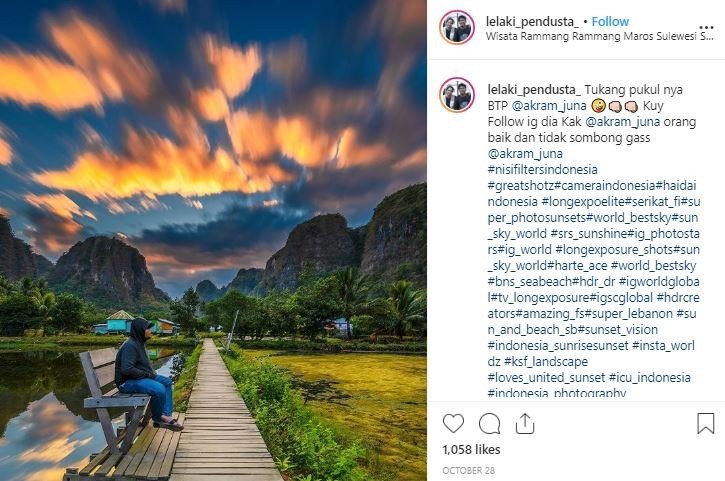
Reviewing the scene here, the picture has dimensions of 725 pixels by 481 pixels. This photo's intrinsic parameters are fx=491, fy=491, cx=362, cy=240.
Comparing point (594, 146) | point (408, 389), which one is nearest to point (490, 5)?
point (594, 146)

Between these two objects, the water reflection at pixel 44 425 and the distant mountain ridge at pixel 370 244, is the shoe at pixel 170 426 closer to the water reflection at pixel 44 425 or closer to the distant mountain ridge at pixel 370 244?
the water reflection at pixel 44 425

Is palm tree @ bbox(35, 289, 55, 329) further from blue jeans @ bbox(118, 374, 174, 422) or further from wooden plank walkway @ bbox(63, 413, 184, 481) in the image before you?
wooden plank walkway @ bbox(63, 413, 184, 481)

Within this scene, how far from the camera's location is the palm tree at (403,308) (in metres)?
43.9

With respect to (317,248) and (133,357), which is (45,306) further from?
(317,248)

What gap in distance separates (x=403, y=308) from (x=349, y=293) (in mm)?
7048

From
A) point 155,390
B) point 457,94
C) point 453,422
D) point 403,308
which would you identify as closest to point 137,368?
point 155,390

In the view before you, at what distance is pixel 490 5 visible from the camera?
4410 mm

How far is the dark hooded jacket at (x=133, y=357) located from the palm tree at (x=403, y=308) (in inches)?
1517

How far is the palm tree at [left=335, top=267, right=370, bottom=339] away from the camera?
47.8 metres

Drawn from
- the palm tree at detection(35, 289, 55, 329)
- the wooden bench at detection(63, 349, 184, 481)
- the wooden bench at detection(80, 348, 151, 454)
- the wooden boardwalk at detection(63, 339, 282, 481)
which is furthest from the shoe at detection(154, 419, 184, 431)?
the palm tree at detection(35, 289, 55, 329)

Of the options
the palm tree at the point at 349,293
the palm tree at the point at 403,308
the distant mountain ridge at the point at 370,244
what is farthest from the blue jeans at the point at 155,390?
the distant mountain ridge at the point at 370,244

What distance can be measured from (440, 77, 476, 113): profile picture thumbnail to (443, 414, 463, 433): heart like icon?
2.56m

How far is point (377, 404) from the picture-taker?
15.5 metres

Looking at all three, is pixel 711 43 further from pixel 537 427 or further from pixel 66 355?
pixel 66 355
